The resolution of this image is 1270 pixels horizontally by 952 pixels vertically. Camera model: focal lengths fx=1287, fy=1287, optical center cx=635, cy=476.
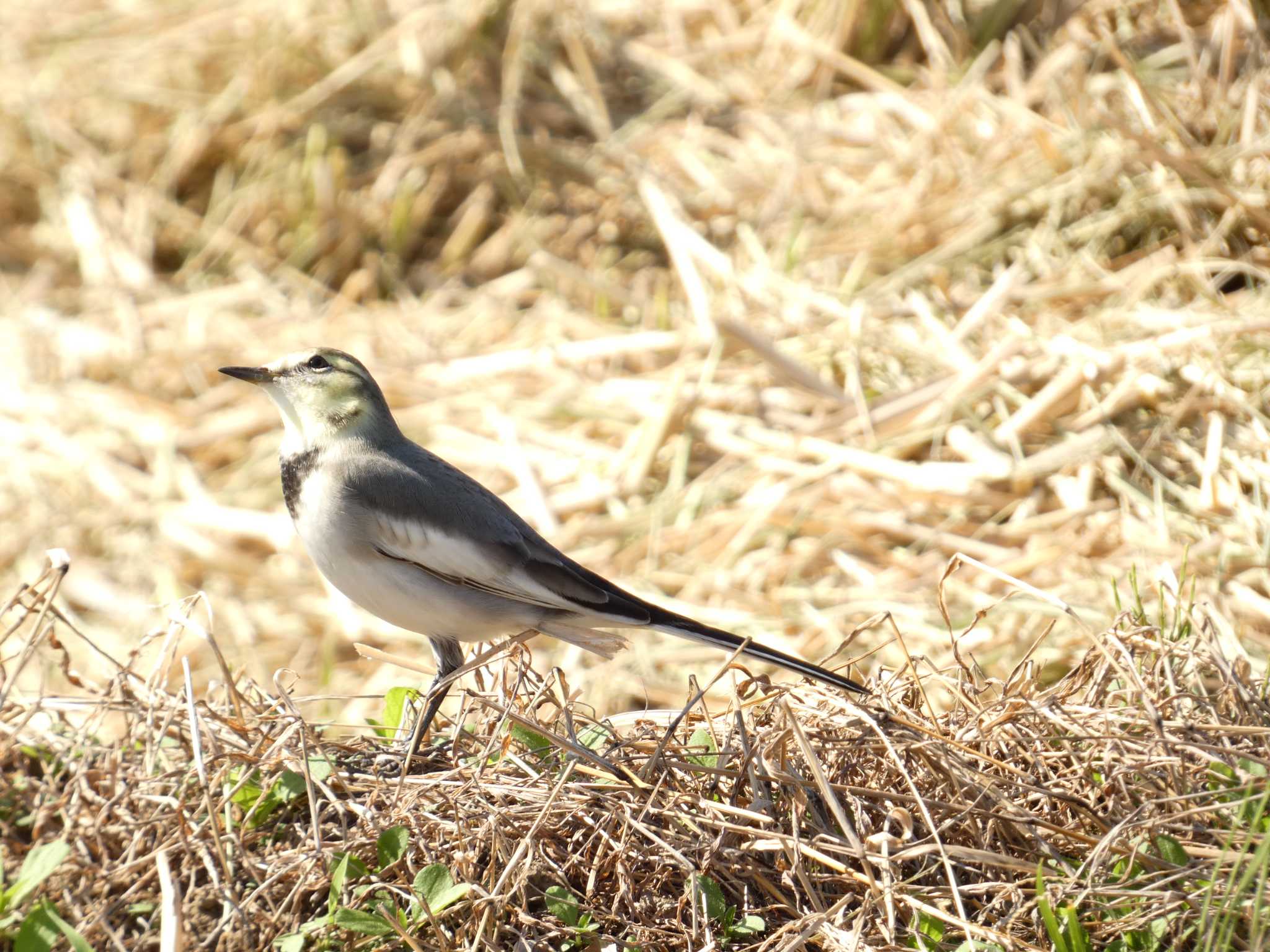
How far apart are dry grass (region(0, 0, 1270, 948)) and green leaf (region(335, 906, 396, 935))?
0.16 metres

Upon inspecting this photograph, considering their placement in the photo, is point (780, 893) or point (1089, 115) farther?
point (1089, 115)

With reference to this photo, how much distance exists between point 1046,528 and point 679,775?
2298 mm

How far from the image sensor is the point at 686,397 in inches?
216

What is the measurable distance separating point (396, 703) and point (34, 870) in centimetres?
95

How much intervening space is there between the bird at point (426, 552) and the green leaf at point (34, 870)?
918 mm

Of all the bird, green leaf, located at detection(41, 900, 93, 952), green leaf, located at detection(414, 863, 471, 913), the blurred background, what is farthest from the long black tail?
green leaf, located at detection(41, 900, 93, 952)

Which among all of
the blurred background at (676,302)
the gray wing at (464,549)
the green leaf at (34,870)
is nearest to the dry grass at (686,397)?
the blurred background at (676,302)

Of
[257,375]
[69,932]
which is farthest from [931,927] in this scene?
[257,375]

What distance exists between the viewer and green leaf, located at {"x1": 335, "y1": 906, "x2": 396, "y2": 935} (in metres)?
2.49

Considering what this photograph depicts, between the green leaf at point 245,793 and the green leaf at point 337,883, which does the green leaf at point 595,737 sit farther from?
the green leaf at point 245,793

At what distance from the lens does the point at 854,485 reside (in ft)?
16.4

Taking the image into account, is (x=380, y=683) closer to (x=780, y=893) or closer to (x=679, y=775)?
(x=679, y=775)

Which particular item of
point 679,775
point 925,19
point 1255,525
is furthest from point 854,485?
point 925,19

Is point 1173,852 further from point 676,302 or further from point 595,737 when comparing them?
point 676,302
